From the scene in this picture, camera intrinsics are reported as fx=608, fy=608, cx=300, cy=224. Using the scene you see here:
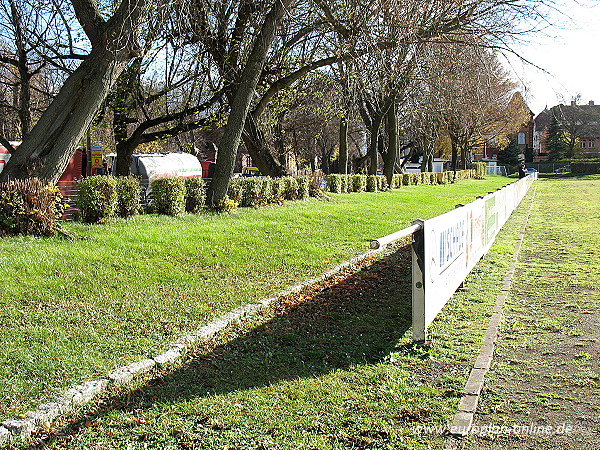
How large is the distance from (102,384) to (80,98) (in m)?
6.99

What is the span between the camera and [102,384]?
507 centimetres

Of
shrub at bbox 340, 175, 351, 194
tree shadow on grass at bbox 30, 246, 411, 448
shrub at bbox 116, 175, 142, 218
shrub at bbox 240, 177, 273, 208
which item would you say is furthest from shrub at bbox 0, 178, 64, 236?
shrub at bbox 340, 175, 351, 194

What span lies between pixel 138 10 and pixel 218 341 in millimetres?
6707

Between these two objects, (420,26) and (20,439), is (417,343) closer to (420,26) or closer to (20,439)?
(20,439)

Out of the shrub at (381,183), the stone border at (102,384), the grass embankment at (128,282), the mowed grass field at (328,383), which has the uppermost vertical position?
the shrub at (381,183)

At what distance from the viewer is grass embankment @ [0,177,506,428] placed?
546cm

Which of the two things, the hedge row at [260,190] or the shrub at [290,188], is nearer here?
the hedge row at [260,190]

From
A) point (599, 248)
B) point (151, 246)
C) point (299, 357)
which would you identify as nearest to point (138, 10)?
point (151, 246)

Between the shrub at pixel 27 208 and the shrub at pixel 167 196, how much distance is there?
3853mm

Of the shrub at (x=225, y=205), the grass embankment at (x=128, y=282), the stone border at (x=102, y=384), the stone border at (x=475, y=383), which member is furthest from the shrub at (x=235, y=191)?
the stone border at (x=475, y=383)

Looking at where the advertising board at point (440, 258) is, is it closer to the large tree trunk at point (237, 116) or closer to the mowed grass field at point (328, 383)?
the mowed grass field at point (328, 383)

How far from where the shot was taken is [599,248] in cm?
1383

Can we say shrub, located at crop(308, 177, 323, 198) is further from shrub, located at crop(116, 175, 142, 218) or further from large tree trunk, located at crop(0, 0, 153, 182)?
large tree trunk, located at crop(0, 0, 153, 182)

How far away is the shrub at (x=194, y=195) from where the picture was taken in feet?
49.2
